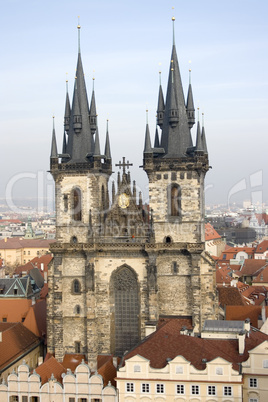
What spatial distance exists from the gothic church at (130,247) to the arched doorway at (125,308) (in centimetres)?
9

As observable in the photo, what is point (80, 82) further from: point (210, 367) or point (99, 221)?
point (210, 367)

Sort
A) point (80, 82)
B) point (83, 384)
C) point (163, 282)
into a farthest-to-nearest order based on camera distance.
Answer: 1. point (80, 82)
2. point (163, 282)
3. point (83, 384)

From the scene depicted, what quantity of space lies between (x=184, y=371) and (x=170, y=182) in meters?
18.7

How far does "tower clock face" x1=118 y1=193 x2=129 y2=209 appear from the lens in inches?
2140

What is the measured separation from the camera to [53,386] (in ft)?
144

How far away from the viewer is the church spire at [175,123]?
178 ft

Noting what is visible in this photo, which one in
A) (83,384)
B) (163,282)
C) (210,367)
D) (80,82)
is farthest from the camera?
(80,82)

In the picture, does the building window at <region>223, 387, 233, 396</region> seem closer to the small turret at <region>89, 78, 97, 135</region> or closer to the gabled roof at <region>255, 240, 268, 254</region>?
the small turret at <region>89, 78, 97, 135</region>

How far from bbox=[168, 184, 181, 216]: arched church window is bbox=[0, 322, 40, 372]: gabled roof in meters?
17.8

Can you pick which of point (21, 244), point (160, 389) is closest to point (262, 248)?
point (21, 244)

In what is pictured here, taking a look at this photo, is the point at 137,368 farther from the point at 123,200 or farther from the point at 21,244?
the point at 21,244

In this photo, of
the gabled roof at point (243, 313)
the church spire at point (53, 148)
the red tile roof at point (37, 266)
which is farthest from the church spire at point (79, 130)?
the red tile roof at point (37, 266)

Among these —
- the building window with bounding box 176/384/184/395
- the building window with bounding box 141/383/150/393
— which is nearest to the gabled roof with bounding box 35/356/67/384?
the building window with bounding box 141/383/150/393

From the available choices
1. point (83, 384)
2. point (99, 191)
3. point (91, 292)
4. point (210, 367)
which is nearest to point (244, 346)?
point (210, 367)
